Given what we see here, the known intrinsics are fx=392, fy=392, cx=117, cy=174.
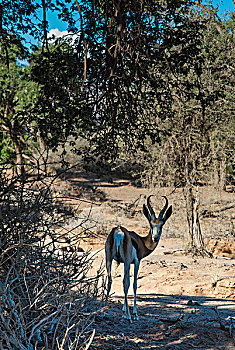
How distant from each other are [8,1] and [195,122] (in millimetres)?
6374

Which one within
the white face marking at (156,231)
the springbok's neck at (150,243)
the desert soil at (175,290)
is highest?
the white face marking at (156,231)

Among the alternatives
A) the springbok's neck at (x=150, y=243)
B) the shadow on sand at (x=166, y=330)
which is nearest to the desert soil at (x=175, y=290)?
the shadow on sand at (x=166, y=330)

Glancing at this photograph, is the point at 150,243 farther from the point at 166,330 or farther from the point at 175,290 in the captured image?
the point at 166,330

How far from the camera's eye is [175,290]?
866cm

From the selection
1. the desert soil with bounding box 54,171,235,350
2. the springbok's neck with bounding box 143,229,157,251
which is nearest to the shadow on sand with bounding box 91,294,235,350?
the desert soil with bounding box 54,171,235,350

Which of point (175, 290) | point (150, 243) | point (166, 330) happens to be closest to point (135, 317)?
point (166, 330)

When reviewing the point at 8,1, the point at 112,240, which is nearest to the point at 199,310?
the point at 112,240

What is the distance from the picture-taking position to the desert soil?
177 inches

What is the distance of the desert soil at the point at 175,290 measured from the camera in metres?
4.50

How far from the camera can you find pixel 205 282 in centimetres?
877

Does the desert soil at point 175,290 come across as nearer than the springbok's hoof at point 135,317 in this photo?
Yes

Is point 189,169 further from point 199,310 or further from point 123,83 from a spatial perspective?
point 123,83

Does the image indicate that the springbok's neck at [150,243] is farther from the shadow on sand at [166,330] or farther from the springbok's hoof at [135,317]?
the springbok's hoof at [135,317]

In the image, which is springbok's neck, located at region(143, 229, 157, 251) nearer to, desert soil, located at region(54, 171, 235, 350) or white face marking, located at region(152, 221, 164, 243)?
white face marking, located at region(152, 221, 164, 243)
